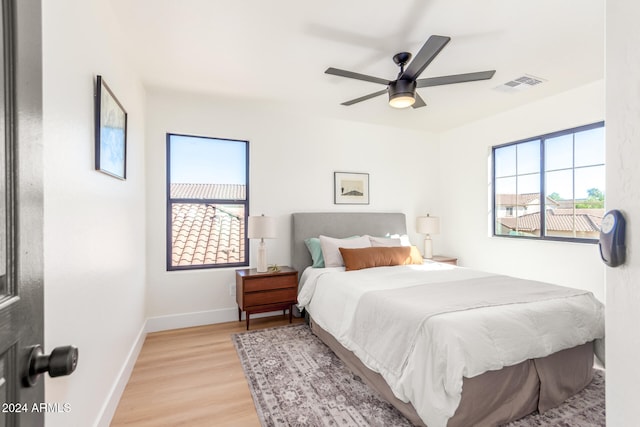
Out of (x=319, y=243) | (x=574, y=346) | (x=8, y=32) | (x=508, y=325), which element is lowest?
(x=574, y=346)

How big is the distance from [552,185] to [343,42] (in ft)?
10.1

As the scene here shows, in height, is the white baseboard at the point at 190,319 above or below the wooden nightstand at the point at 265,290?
below

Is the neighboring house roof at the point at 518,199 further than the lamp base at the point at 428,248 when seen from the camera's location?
No

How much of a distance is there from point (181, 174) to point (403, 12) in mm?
2899

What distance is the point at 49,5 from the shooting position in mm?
1176

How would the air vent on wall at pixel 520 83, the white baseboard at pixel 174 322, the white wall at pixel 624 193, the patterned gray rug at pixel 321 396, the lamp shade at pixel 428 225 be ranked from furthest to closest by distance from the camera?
the lamp shade at pixel 428 225 → the air vent on wall at pixel 520 83 → the white baseboard at pixel 174 322 → the patterned gray rug at pixel 321 396 → the white wall at pixel 624 193

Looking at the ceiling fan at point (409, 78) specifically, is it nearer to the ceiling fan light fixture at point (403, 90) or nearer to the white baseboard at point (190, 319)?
the ceiling fan light fixture at point (403, 90)

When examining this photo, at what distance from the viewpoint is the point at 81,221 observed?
151 cm

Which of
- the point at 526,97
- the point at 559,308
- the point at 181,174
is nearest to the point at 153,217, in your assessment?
the point at 181,174

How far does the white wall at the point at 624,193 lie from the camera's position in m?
0.73

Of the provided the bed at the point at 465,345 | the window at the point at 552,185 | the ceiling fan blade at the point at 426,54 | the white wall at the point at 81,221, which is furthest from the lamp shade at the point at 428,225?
the white wall at the point at 81,221

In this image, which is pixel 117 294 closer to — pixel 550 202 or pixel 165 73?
pixel 165 73

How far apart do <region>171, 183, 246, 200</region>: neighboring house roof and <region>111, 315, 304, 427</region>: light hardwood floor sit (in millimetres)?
1591

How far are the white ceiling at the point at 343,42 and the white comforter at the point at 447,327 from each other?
198 cm
